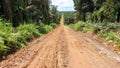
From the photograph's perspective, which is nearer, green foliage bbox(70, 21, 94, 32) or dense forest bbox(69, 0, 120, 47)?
dense forest bbox(69, 0, 120, 47)

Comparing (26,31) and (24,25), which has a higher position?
(24,25)

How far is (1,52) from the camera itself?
485 inches

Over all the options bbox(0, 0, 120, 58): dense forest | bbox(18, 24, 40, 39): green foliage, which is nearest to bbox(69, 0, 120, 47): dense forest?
bbox(0, 0, 120, 58): dense forest

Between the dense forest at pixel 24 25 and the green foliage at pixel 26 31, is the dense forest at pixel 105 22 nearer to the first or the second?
the dense forest at pixel 24 25

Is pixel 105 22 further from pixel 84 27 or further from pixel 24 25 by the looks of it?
pixel 24 25

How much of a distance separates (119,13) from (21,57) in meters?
29.9

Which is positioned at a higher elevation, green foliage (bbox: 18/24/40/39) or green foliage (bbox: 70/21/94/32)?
green foliage (bbox: 18/24/40/39)

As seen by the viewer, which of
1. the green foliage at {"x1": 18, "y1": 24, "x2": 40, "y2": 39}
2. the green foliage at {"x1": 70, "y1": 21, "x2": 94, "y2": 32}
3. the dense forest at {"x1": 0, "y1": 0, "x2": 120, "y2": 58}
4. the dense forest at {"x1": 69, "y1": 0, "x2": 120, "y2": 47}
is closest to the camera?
the dense forest at {"x1": 0, "y1": 0, "x2": 120, "y2": 58}

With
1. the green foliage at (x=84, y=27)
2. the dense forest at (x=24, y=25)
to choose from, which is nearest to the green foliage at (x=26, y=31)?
the dense forest at (x=24, y=25)

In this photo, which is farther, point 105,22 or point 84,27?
point 84,27

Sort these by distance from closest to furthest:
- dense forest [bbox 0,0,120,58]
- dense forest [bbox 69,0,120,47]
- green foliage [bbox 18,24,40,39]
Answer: dense forest [bbox 0,0,120,58]
green foliage [bbox 18,24,40,39]
dense forest [bbox 69,0,120,47]

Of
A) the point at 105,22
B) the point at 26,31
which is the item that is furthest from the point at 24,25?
the point at 105,22

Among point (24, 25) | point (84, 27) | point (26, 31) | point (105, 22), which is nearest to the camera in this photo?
point (26, 31)

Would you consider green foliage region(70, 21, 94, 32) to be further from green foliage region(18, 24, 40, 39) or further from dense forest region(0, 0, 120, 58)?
green foliage region(18, 24, 40, 39)
